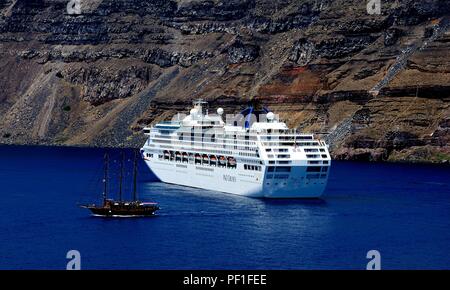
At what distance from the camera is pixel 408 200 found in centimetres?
11112

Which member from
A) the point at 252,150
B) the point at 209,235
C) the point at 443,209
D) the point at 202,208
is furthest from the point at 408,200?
the point at 209,235

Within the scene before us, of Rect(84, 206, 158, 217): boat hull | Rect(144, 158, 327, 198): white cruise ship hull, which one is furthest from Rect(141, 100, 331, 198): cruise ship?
Rect(84, 206, 158, 217): boat hull

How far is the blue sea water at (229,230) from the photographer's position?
6688 centimetres

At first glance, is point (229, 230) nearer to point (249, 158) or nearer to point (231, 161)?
point (249, 158)

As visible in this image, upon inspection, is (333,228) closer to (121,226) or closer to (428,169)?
(121,226)

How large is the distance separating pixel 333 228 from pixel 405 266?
1871cm

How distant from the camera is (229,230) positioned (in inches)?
3191

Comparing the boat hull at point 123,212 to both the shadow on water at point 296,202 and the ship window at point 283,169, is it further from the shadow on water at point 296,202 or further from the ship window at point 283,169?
the ship window at point 283,169

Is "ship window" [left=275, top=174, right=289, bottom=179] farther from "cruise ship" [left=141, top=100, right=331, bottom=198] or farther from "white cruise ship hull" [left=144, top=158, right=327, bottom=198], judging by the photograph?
"white cruise ship hull" [left=144, top=158, right=327, bottom=198]

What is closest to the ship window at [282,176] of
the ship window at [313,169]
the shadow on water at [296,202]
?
the ship window at [313,169]

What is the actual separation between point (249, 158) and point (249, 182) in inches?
99.5

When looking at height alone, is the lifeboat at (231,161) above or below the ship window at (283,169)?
above

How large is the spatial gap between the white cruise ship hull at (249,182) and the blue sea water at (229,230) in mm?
1120

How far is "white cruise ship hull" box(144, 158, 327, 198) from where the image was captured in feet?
328
